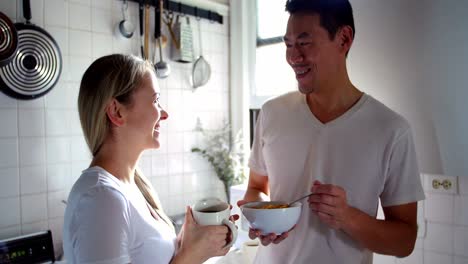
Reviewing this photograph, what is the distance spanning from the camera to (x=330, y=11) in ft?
3.58

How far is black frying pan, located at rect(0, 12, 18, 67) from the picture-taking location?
60.6 inches

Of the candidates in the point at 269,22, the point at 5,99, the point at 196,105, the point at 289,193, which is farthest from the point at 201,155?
the point at 289,193

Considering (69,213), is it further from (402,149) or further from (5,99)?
(5,99)

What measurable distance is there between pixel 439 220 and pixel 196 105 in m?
1.52

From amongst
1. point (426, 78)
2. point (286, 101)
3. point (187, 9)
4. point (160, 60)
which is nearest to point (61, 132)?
point (160, 60)

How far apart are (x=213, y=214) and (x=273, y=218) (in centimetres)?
15

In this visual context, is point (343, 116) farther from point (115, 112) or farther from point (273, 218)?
point (115, 112)

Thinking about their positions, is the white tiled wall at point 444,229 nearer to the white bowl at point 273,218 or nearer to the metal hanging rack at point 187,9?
the white bowl at point 273,218

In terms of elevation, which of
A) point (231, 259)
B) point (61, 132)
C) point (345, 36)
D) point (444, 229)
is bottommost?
point (231, 259)

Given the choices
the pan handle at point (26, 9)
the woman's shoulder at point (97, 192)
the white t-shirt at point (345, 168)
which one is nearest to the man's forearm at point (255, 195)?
the white t-shirt at point (345, 168)

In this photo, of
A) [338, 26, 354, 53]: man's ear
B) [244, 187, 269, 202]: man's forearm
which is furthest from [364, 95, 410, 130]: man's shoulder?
[244, 187, 269, 202]: man's forearm

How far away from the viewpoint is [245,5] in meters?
2.55

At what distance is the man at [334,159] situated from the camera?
99cm

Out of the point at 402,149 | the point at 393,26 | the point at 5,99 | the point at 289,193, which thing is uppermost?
the point at 393,26
